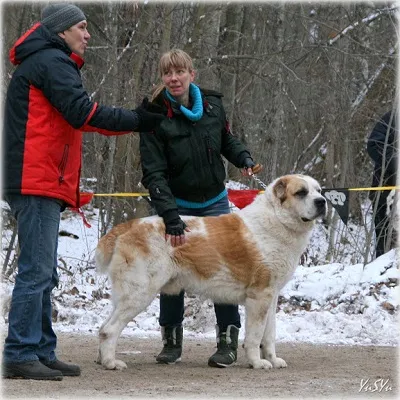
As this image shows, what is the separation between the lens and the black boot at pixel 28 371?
5.50m

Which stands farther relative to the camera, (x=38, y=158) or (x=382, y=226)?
(x=382, y=226)

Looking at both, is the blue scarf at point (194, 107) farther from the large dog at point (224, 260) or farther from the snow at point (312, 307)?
the snow at point (312, 307)

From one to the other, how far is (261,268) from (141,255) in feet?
2.93

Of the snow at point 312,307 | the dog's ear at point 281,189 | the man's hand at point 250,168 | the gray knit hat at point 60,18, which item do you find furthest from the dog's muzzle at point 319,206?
the gray knit hat at point 60,18

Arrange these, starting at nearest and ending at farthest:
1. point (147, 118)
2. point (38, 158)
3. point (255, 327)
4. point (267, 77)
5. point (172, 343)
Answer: point (38, 158) < point (147, 118) < point (255, 327) < point (172, 343) < point (267, 77)

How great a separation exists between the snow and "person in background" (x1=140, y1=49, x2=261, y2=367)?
1.20 meters

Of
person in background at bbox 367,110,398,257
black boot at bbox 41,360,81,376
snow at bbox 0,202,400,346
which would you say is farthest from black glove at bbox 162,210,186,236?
person in background at bbox 367,110,398,257

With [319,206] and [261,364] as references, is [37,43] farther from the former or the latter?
[261,364]

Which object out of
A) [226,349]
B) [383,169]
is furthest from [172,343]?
[383,169]

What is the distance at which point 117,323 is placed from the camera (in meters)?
6.25

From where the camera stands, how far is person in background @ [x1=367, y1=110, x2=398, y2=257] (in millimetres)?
10641

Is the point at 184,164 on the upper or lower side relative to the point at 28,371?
upper

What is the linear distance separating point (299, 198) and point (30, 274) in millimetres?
2120

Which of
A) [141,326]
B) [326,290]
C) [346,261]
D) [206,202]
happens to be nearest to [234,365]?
[206,202]
